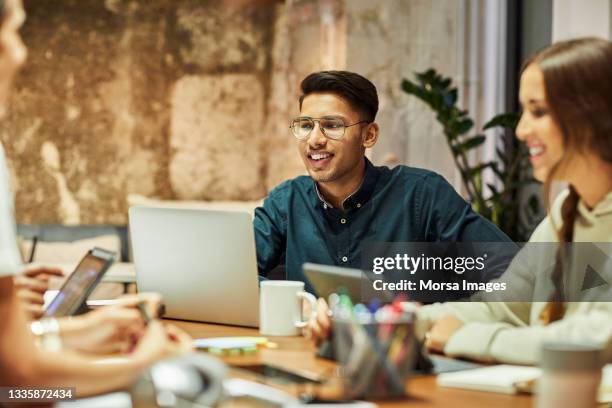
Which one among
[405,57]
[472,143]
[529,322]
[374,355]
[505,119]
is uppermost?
[405,57]

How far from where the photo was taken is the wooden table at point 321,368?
54.7 inches

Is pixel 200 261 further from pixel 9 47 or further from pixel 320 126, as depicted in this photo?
pixel 9 47

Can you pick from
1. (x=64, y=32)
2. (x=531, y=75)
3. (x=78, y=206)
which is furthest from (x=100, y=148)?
(x=531, y=75)

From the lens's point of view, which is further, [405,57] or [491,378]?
[405,57]

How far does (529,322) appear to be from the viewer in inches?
79.7

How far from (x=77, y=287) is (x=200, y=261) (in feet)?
1.31

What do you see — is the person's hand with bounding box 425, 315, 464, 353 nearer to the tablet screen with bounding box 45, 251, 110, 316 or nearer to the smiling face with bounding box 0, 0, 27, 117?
the tablet screen with bounding box 45, 251, 110, 316

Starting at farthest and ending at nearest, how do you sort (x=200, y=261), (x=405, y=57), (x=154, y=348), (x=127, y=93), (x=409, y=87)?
(x=127, y=93) < (x=405, y=57) < (x=409, y=87) < (x=200, y=261) < (x=154, y=348)

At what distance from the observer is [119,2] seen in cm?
625

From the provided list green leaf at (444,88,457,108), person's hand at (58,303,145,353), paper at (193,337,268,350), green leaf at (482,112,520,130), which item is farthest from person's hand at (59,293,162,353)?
green leaf at (444,88,457,108)

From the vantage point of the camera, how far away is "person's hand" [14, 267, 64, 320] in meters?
2.04

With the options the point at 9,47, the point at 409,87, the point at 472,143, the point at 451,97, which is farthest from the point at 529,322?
the point at 451,97

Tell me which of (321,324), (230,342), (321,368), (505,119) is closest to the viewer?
(321,368)

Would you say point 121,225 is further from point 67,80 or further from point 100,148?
point 67,80
